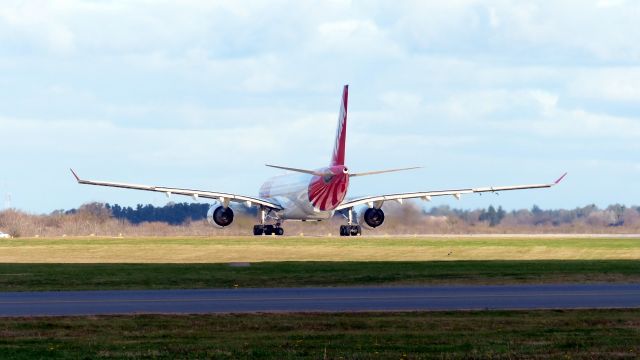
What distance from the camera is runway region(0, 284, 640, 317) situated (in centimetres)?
2725

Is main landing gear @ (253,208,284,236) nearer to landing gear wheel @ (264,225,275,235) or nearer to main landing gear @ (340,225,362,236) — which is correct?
landing gear wheel @ (264,225,275,235)

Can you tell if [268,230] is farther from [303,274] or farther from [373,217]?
[303,274]

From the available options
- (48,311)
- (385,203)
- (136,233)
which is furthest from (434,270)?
(136,233)

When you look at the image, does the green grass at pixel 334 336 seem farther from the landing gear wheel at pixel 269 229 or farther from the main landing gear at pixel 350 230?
the landing gear wheel at pixel 269 229

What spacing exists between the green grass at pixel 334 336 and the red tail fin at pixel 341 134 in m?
48.7

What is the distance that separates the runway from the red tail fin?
4062 cm

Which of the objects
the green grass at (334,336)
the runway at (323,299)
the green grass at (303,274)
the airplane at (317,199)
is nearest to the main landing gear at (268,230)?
the airplane at (317,199)

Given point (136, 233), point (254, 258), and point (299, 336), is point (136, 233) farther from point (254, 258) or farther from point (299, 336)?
point (299, 336)

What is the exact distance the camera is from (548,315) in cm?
2534

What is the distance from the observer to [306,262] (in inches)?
1870

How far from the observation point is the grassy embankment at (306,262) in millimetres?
36938

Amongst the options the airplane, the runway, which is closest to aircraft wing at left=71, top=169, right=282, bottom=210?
the airplane

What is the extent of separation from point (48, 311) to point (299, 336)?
759cm

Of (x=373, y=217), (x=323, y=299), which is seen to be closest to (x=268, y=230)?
(x=373, y=217)
